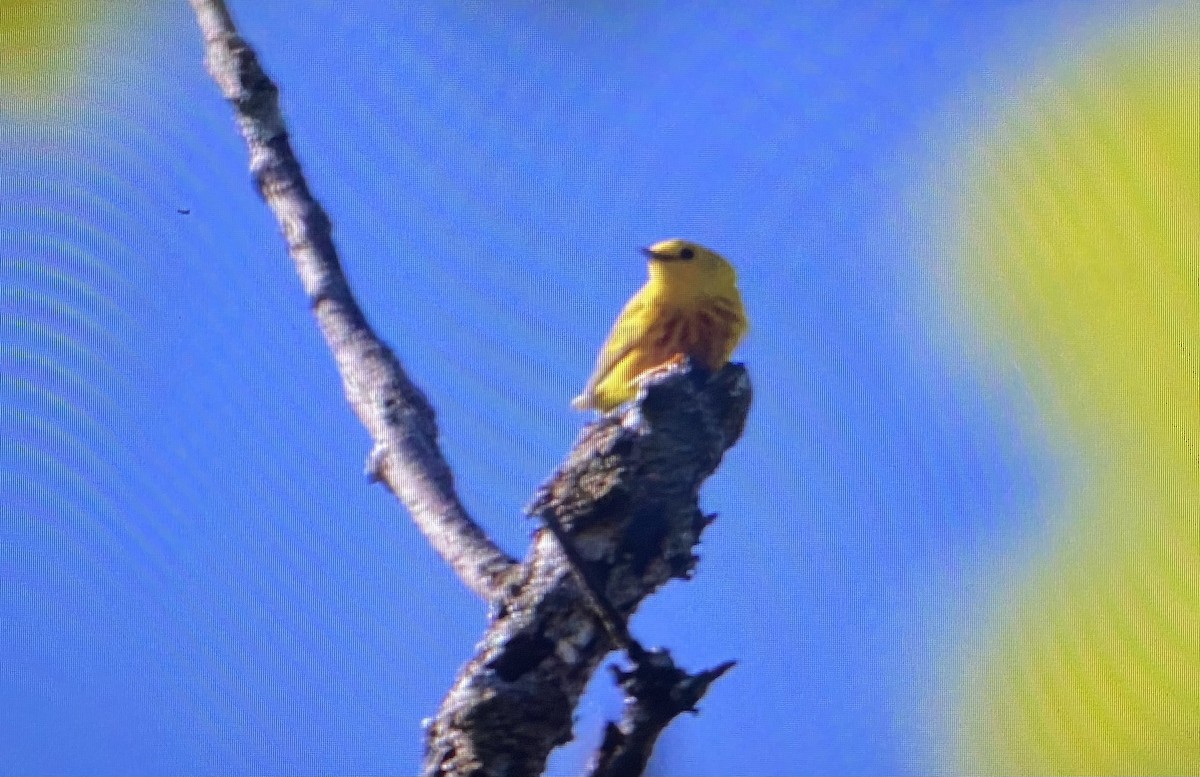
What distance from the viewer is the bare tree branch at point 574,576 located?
158 centimetres

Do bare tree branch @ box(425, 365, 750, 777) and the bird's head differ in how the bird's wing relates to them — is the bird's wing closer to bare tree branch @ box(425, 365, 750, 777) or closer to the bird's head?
the bird's head

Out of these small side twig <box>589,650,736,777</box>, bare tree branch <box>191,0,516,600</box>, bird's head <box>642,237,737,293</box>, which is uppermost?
bird's head <box>642,237,737,293</box>

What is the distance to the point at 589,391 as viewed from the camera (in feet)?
9.61

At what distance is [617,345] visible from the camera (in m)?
3.02

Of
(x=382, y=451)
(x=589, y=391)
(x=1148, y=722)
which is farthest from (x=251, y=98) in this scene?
(x=1148, y=722)

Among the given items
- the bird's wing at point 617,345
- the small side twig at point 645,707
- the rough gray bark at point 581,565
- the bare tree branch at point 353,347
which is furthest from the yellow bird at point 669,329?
the small side twig at point 645,707

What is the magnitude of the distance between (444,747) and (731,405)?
0.55 m

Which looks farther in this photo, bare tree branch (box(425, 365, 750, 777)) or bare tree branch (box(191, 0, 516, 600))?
bare tree branch (box(191, 0, 516, 600))

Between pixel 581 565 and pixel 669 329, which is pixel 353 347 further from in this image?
pixel 669 329

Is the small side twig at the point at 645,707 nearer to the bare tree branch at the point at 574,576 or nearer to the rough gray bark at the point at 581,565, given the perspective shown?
the rough gray bark at the point at 581,565

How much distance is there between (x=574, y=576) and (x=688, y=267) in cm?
174

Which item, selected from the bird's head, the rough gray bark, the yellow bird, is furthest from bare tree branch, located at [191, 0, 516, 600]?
the bird's head

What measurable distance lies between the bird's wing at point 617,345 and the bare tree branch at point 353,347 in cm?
90

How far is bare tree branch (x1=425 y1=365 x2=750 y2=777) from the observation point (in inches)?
62.4
